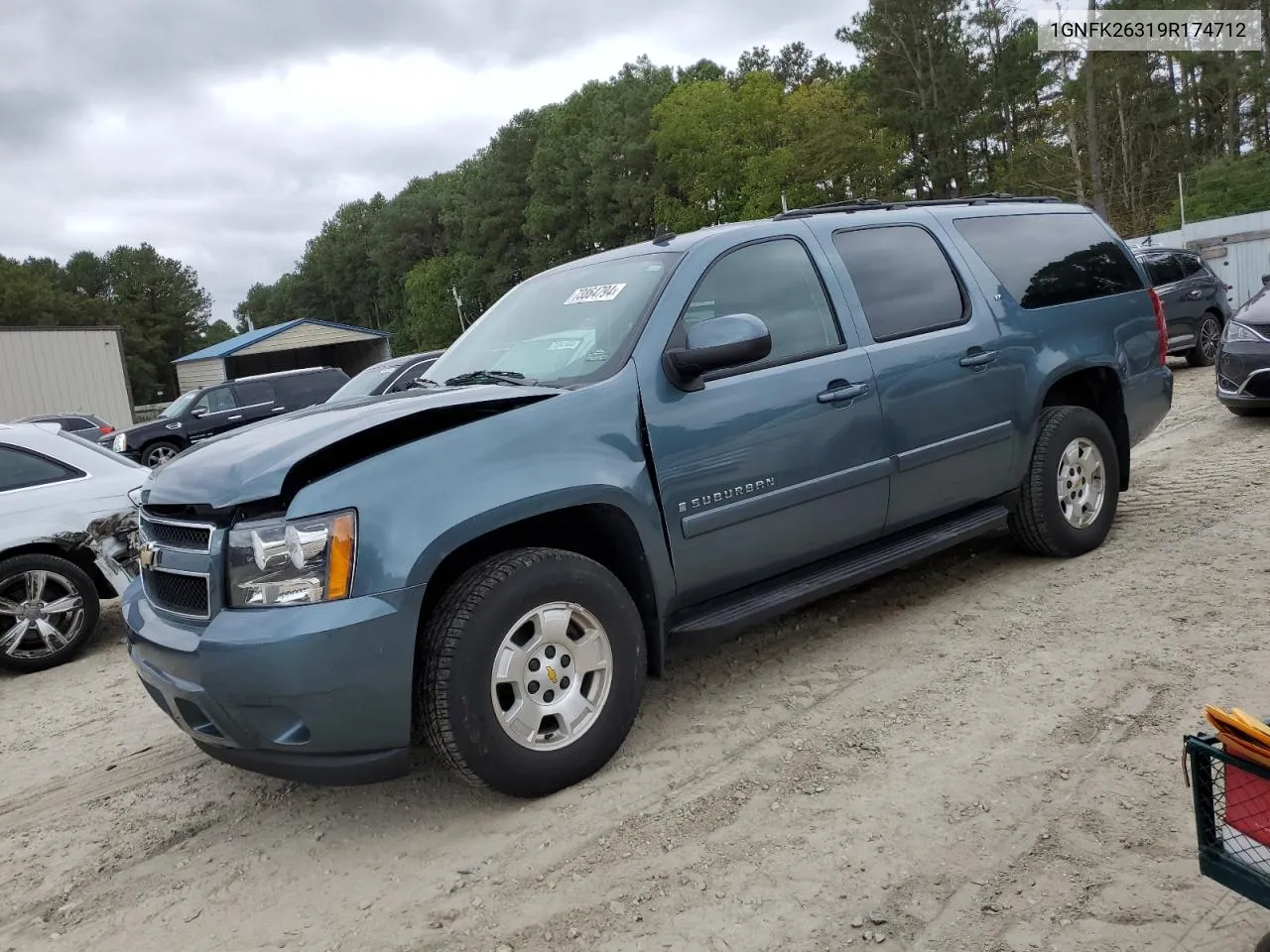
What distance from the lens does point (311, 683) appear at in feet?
9.25

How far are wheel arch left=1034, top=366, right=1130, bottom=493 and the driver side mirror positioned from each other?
2491mm

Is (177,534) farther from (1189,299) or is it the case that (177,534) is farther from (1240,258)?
(1240,258)

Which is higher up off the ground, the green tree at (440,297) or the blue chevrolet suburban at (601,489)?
the green tree at (440,297)

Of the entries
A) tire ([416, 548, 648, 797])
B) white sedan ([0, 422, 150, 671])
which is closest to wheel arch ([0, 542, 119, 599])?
white sedan ([0, 422, 150, 671])

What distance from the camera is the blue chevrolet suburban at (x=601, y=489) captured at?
9.53 feet

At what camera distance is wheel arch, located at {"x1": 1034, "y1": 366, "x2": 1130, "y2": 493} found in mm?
5320

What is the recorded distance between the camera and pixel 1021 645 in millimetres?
4203

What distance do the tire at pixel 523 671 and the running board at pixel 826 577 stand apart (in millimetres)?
349

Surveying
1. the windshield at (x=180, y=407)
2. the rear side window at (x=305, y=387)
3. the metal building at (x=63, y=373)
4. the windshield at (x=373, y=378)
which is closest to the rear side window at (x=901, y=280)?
the windshield at (x=373, y=378)

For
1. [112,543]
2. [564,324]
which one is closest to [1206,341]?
[564,324]

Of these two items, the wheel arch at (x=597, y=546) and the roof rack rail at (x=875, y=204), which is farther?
the roof rack rail at (x=875, y=204)

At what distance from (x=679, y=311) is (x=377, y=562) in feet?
5.21

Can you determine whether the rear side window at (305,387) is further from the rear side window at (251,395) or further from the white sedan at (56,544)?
the white sedan at (56,544)

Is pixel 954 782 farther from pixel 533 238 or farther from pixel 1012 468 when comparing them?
pixel 533 238
